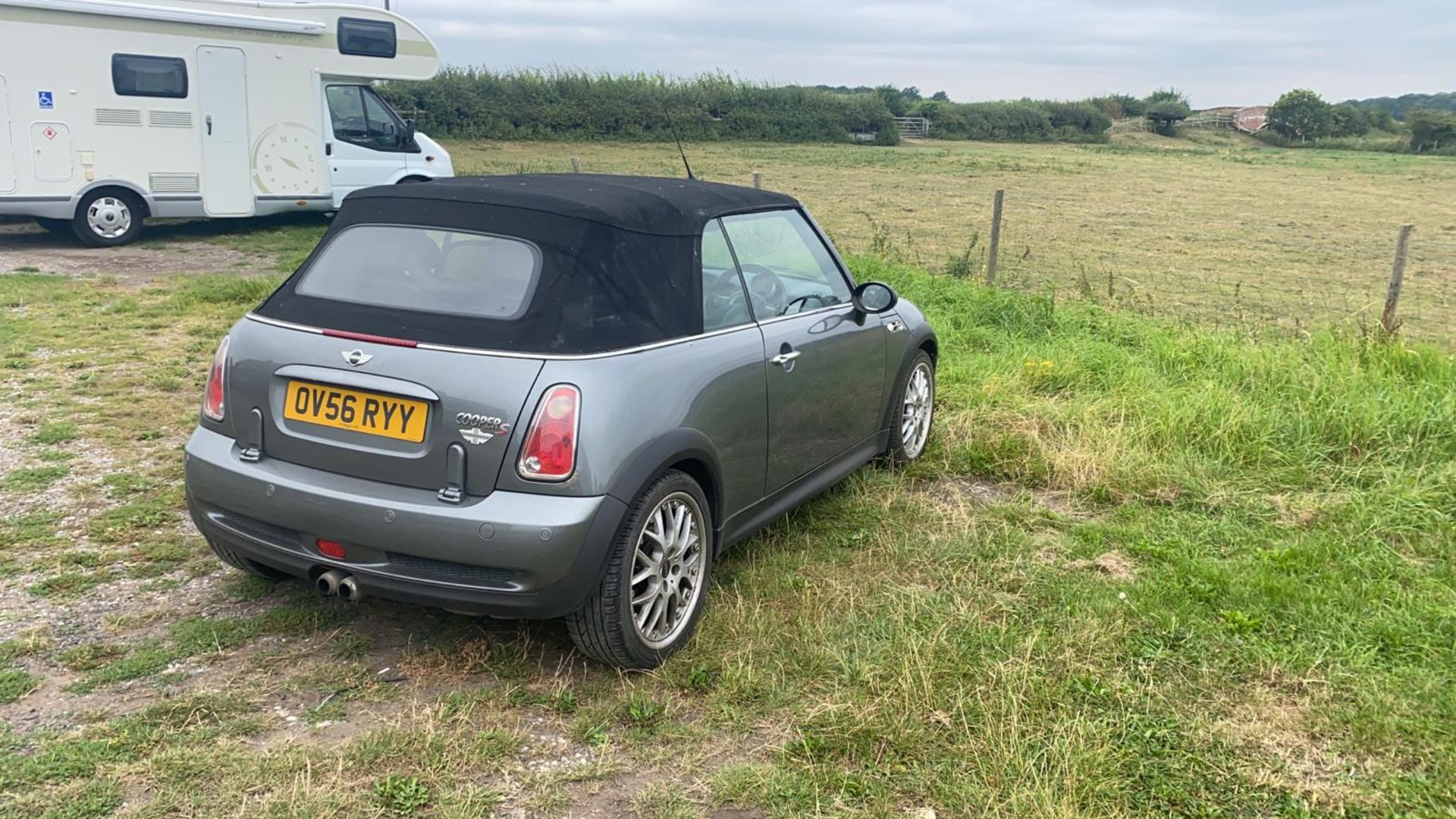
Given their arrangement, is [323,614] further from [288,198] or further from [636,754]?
[288,198]

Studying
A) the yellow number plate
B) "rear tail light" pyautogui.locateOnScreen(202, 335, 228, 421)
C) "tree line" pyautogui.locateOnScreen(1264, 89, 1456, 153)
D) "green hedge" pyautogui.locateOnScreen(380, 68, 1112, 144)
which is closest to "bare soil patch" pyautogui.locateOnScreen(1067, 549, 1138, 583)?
the yellow number plate

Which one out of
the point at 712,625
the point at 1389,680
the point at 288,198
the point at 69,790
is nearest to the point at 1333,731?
the point at 1389,680

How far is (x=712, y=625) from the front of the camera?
3.71 metres

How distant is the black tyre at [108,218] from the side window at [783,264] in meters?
11.0

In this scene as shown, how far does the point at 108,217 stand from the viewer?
12680 millimetres

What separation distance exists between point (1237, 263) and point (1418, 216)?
12.8 m

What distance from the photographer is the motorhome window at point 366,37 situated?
1395cm

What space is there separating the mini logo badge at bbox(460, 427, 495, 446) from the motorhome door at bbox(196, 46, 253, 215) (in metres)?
12.0

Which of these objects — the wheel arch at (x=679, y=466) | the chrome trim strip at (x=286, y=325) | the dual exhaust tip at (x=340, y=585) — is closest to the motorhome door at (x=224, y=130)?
the chrome trim strip at (x=286, y=325)

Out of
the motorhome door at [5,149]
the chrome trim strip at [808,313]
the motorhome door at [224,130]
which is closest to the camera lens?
→ the chrome trim strip at [808,313]

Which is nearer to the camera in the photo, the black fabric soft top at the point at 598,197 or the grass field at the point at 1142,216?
the black fabric soft top at the point at 598,197

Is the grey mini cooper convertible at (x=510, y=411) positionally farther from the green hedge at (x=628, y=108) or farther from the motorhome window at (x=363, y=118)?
the green hedge at (x=628, y=108)

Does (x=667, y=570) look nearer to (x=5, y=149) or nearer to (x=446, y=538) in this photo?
(x=446, y=538)

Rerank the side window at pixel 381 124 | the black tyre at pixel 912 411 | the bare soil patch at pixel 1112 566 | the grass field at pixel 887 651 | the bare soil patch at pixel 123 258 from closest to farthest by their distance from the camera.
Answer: the grass field at pixel 887 651 < the bare soil patch at pixel 1112 566 < the black tyre at pixel 912 411 < the bare soil patch at pixel 123 258 < the side window at pixel 381 124
